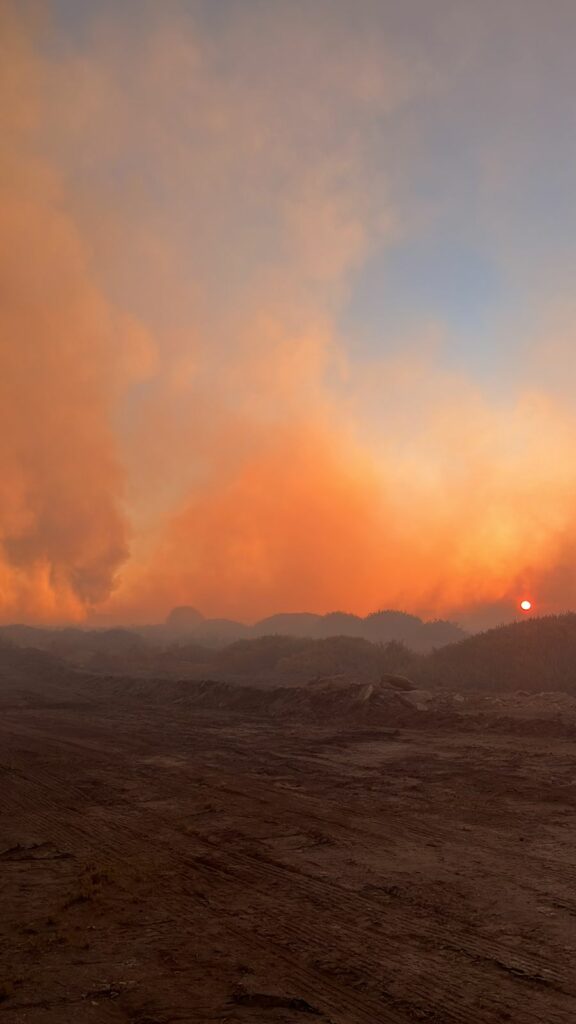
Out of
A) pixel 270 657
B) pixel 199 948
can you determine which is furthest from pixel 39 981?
pixel 270 657

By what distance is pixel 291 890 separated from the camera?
635cm

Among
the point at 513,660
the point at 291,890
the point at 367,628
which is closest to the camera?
the point at 291,890

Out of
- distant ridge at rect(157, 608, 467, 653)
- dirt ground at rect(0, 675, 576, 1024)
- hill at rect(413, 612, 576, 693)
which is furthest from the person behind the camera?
distant ridge at rect(157, 608, 467, 653)

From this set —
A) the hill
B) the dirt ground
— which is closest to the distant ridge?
the hill

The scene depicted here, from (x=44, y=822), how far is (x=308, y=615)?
9872 cm

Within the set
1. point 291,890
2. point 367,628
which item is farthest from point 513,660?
point 367,628

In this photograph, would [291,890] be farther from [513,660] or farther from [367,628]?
[367,628]

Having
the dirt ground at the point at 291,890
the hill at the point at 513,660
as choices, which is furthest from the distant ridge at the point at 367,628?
the dirt ground at the point at 291,890

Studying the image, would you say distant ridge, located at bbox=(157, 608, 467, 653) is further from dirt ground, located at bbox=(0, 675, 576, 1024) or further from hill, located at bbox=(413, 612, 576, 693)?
dirt ground, located at bbox=(0, 675, 576, 1024)

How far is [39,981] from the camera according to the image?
15.2ft

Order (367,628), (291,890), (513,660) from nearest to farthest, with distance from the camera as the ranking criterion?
(291,890), (513,660), (367,628)

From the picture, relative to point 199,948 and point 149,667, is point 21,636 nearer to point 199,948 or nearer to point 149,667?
point 149,667

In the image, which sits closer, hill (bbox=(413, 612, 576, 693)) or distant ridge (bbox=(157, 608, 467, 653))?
hill (bbox=(413, 612, 576, 693))

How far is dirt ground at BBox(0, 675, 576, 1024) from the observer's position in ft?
14.5
